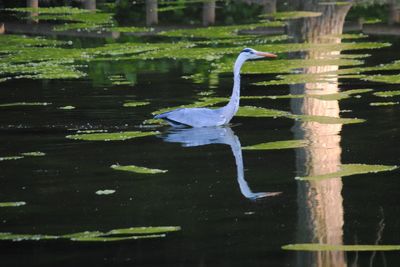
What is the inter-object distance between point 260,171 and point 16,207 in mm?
2332

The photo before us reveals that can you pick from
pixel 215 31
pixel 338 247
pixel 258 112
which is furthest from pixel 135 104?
pixel 215 31

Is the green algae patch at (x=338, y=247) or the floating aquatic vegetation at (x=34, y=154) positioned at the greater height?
the green algae patch at (x=338, y=247)

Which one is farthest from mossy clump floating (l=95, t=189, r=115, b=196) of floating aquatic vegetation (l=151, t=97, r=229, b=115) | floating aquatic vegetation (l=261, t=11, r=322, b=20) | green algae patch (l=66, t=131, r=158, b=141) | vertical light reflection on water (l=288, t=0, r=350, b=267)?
floating aquatic vegetation (l=261, t=11, r=322, b=20)

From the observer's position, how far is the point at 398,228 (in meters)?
8.70

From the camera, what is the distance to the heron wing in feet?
43.6

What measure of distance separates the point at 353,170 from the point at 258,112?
378cm

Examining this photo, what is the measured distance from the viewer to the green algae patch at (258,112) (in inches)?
558

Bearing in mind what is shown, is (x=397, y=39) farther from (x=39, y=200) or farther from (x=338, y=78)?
(x=39, y=200)

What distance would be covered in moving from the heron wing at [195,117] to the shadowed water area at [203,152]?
135mm

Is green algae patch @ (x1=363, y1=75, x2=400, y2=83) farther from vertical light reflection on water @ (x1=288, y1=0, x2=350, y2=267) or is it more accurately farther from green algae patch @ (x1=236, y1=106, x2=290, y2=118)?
green algae patch @ (x1=236, y1=106, x2=290, y2=118)

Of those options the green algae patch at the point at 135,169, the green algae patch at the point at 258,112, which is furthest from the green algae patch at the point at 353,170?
the green algae patch at the point at 258,112

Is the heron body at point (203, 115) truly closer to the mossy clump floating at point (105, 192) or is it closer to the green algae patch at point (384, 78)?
the mossy clump floating at point (105, 192)

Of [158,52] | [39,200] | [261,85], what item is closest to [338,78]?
[261,85]

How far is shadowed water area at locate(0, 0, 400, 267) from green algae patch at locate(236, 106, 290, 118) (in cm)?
5
